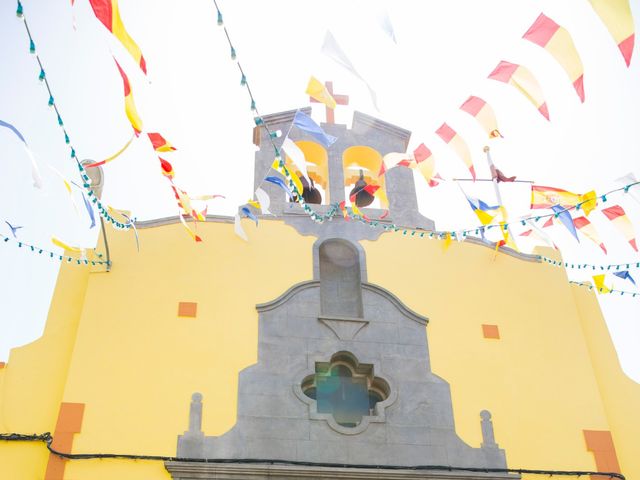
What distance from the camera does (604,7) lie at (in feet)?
21.0

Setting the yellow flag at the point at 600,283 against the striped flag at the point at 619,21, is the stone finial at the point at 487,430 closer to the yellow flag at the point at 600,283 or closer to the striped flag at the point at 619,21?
the yellow flag at the point at 600,283

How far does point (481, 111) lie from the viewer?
364 inches

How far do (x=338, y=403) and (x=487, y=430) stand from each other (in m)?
1.96

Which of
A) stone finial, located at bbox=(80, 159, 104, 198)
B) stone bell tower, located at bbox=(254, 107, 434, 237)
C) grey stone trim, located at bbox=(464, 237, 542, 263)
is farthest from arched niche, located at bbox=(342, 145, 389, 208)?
stone finial, located at bbox=(80, 159, 104, 198)

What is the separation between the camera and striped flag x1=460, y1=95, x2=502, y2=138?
922 centimetres

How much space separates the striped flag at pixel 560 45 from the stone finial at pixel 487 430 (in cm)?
419

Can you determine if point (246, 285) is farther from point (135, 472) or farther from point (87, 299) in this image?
point (135, 472)

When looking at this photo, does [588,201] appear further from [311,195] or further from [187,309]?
[187,309]

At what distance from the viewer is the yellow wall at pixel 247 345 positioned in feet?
28.0

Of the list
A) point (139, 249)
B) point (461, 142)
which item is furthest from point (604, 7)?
point (139, 249)

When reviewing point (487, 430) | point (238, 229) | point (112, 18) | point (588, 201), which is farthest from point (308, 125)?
point (487, 430)

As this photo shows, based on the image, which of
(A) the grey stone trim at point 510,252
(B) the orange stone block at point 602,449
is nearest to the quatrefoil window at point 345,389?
(B) the orange stone block at point 602,449

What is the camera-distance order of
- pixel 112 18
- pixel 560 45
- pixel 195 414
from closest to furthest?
1. pixel 112 18
2. pixel 560 45
3. pixel 195 414

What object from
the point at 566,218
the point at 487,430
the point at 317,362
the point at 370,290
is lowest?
the point at 487,430
